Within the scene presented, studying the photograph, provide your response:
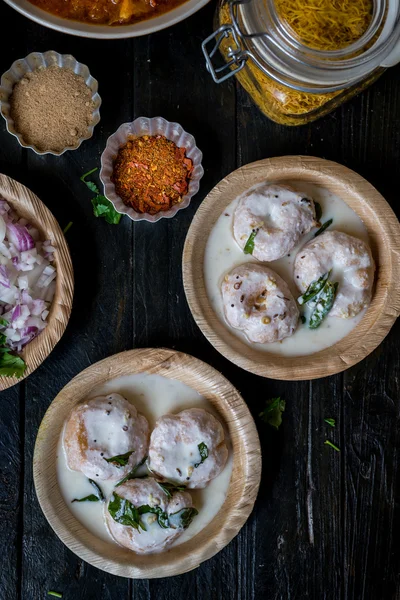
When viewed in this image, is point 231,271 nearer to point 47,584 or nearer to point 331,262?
point 331,262

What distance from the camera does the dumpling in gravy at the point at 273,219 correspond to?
2314 mm

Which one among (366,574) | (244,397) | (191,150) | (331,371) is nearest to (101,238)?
(191,150)

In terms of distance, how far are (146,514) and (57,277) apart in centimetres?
93

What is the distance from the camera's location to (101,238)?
8.21ft

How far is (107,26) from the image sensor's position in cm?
215

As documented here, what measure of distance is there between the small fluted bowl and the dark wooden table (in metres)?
0.12

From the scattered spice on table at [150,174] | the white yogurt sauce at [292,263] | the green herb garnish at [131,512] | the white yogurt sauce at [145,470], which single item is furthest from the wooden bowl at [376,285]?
the green herb garnish at [131,512]

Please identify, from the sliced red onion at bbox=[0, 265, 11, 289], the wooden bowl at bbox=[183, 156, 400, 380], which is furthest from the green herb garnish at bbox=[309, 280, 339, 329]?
the sliced red onion at bbox=[0, 265, 11, 289]

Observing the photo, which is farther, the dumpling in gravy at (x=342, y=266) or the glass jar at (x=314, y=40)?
the dumpling in gravy at (x=342, y=266)

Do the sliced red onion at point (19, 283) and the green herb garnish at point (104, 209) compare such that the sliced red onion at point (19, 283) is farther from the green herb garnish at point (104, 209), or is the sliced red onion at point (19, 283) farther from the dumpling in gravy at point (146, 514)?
the dumpling in gravy at point (146, 514)

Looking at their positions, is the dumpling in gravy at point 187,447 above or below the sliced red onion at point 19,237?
below

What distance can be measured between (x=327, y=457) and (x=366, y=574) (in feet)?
1.68

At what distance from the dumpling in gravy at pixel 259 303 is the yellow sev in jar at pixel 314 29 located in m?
0.60

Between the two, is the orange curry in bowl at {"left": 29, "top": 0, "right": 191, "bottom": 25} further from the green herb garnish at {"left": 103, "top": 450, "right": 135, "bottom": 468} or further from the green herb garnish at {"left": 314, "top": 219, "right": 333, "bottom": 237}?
the green herb garnish at {"left": 103, "top": 450, "right": 135, "bottom": 468}
